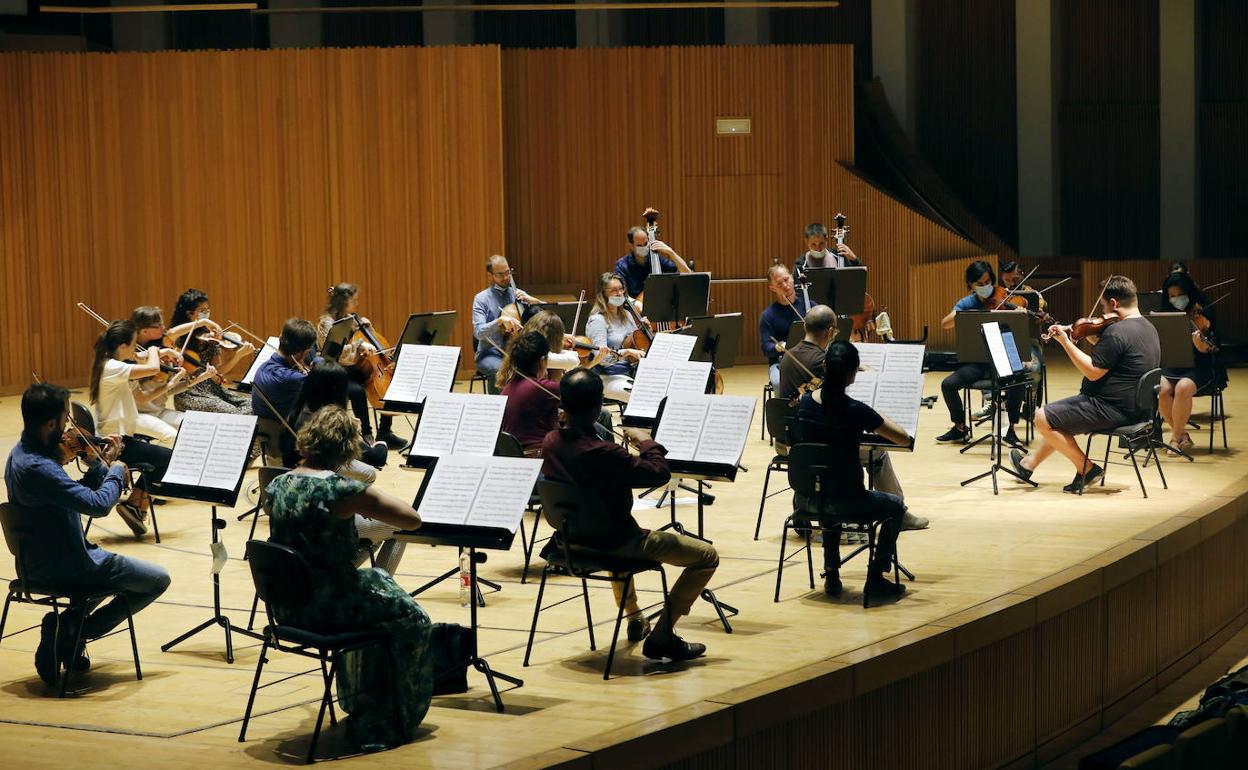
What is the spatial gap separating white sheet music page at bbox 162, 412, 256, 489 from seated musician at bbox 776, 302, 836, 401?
2491 mm

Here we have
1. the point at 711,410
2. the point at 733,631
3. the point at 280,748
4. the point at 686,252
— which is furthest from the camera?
the point at 686,252

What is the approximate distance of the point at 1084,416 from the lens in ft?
25.5

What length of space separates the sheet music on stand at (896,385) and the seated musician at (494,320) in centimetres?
295

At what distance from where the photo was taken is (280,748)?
4.30 metres

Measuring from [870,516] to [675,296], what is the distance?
173 inches

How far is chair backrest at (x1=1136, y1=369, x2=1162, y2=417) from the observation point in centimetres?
766

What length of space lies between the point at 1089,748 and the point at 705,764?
2.27 metres

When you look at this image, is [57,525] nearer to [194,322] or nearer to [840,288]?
[194,322]

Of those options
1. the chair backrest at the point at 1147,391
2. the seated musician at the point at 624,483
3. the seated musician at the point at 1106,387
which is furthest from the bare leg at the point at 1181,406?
the seated musician at the point at 624,483

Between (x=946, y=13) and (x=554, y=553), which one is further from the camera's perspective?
(x=946, y=13)

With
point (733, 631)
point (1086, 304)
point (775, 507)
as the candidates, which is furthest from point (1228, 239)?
point (733, 631)

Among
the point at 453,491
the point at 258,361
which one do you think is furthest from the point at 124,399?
the point at 453,491

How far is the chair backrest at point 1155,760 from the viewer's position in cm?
327

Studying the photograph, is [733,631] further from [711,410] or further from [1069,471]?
[1069,471]
